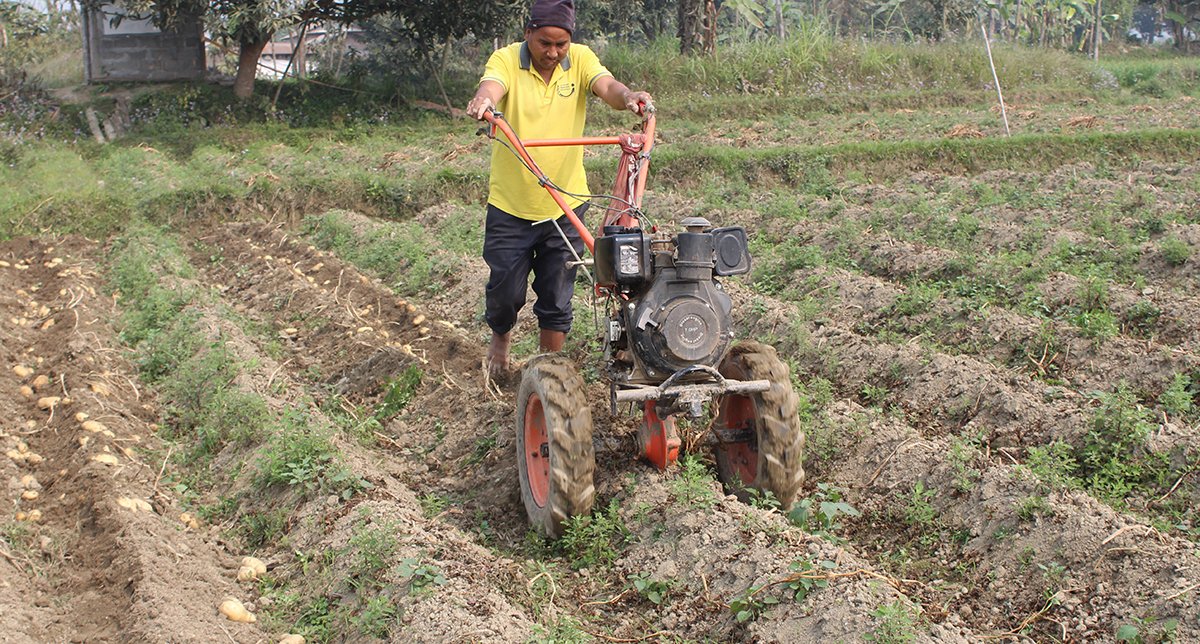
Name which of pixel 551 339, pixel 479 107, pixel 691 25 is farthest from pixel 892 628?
pixel 691 25

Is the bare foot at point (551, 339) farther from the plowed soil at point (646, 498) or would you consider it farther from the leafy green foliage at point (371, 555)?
the leafy green foliage at point (371, 555)

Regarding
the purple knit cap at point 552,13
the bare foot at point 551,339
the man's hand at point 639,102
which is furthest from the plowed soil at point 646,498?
the purple knit cap at point 552,13

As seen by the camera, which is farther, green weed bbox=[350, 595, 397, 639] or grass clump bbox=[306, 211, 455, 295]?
grass clump bbox=[306, 211, 455, 295]

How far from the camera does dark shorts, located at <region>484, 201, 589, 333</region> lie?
17.7 ft

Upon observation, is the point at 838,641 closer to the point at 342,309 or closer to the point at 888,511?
the point at 888,511

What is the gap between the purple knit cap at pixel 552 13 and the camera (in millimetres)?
4926

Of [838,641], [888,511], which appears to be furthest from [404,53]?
[838,641]

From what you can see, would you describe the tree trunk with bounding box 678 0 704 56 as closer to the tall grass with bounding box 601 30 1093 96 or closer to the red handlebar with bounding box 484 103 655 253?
the tall grass with bounding box 601 30 1093 96

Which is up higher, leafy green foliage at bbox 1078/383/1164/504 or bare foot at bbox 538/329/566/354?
bare foot at bbox 538/329/566/354

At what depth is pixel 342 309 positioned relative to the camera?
7.93 m

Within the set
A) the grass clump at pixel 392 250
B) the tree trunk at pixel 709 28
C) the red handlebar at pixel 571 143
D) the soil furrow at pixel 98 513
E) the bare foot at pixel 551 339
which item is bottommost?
the soil furrow at pixel 98 513

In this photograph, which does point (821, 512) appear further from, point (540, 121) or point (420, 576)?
point (540, 121)

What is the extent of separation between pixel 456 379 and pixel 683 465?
1.86 meters

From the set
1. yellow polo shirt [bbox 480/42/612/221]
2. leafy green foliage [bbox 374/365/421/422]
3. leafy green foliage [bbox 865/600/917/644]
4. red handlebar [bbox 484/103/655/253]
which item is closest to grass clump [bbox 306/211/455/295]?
leafy green foliage [bbox 374/365/421/422]
